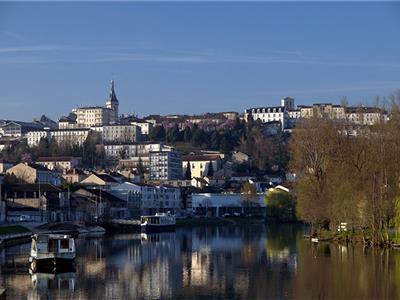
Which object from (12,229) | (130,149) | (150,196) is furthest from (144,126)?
(12,229)

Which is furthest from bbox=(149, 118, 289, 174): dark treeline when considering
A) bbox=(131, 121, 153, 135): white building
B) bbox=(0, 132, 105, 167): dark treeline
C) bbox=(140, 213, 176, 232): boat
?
bbox=(140, 213, 176, 232): boat

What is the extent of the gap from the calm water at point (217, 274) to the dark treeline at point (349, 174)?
2181 mm

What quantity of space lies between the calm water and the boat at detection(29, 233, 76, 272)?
728mm

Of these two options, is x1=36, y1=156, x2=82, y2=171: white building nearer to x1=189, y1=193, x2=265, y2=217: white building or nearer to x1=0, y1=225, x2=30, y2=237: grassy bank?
x1=189, y1=193, x2=265, y2=217: white building

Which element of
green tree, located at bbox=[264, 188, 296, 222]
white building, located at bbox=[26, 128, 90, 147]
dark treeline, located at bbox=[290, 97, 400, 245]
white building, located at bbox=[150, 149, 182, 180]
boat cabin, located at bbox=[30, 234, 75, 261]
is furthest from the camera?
white building, located at bbox=[26, 128, 90, 147]

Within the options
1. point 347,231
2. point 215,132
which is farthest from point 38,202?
point 215,132

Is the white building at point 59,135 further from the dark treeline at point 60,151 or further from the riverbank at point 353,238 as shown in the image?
the riverbank at point 353,238

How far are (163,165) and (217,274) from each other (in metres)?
104

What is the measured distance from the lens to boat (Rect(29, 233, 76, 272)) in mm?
38531

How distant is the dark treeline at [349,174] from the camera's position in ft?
149

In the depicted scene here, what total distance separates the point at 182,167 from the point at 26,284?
11251cm

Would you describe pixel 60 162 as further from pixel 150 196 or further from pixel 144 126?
pixel 144 126

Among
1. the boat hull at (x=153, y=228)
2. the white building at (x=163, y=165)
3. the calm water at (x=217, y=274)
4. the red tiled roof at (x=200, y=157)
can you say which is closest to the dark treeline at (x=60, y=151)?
the white building at (x=163, y=165)

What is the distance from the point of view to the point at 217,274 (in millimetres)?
35094
